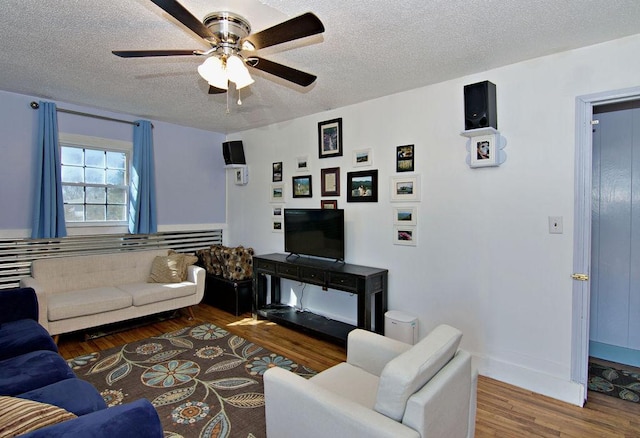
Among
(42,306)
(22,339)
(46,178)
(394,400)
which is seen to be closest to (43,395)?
(22,339)

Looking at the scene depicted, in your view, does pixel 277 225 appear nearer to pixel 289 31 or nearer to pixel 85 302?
pixel 85 302

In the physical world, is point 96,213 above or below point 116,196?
below

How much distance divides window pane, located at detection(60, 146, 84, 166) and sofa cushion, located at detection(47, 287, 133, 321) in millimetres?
1504

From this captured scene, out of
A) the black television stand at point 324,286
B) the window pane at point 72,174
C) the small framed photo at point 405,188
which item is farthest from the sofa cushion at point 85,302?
the small framed photo at point 405,188

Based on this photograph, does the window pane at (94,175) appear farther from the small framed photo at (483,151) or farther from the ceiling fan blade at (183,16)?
the small framed photo at (483,151)

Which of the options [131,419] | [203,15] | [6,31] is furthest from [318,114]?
[131,419]

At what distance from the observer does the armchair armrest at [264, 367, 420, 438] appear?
4.23 feet

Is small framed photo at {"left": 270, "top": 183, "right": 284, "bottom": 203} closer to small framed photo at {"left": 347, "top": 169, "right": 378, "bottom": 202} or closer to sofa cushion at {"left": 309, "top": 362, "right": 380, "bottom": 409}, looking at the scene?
small framed photo at {"left": 347, "top": 169, "right": 378, "bottom": 202}

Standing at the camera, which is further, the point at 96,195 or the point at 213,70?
the point at 96,195

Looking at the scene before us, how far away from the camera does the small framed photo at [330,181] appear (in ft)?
12.8

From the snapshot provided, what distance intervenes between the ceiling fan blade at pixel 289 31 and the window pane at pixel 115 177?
3351mm

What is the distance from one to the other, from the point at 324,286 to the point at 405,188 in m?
1.26

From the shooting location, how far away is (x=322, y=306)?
4.11 m

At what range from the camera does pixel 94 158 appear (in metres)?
4.17
